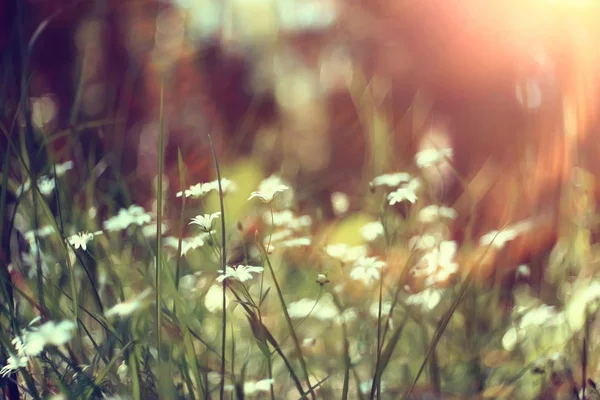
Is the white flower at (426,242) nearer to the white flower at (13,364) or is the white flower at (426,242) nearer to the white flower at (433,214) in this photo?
the white flower at (433,214)

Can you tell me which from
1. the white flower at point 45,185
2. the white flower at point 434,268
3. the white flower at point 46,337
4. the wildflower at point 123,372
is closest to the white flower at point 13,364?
the white flower at point 46,337

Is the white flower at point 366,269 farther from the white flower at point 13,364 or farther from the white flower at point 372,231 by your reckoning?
the white flower at point 13,364

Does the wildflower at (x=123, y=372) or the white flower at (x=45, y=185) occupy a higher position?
the white flower at (x=45, y=185)

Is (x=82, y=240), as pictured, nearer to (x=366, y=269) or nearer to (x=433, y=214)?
(x=366, y=269)

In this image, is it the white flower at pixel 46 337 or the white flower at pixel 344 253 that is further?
the white flower at pixel 344 253

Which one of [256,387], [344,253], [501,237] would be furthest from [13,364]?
[501,237]

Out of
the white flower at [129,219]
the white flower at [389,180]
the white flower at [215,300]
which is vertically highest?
the white flower at [129,219]

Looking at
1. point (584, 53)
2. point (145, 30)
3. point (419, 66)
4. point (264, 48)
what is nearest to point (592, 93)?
point (584, 53)

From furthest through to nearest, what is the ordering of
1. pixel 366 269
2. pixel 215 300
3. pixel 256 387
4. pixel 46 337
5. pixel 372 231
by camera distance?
pixel 372 231 < pixel 215 300 < pixel 366 269 < pixel 256 387 < pixel 46 337

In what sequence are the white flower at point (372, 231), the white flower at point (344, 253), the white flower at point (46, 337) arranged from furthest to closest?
the white flower at point (372, 231) < the white flower at point (344, 253) < the white flower at point (46, 337)

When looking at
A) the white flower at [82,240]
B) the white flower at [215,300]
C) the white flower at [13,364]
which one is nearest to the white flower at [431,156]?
the white flower at [215,300]

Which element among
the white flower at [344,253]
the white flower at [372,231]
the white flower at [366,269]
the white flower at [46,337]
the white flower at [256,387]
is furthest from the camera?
the white flower at [372,231]
